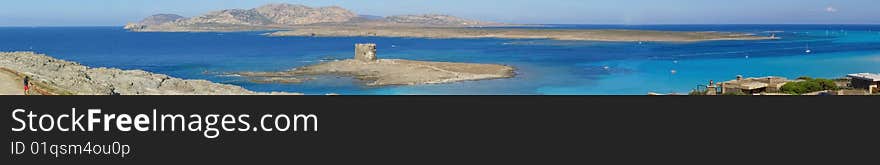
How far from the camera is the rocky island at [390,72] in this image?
164ft

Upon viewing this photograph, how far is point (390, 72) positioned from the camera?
54250 mm

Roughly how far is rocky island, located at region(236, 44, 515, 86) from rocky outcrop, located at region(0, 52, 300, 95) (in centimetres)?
1604

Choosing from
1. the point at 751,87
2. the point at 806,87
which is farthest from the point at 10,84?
the point at 806,87

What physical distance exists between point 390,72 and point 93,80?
27376mm

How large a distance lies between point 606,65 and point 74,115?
5778 centimetres

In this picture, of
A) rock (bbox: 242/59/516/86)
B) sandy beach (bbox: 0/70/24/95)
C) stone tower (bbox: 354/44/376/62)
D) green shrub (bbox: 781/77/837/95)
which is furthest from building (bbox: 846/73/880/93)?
stone tower (bbox: 354/44/376/62)

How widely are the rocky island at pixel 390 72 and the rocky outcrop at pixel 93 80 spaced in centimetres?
1604

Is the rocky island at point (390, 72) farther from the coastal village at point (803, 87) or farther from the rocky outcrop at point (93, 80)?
the coastal village at point (803, 87)

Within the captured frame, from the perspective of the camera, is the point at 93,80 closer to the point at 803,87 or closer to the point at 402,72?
the point at 803,87

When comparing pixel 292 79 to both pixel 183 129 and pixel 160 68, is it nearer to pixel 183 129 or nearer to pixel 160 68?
pixel 160 68

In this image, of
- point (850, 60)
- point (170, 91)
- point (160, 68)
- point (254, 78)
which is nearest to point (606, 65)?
point (850, 60)

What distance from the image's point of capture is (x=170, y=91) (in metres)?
30.1

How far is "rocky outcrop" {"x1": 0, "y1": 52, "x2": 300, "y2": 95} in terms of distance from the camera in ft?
79.4

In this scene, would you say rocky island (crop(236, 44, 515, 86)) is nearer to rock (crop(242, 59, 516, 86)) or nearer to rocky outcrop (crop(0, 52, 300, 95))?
rock (crop(242, 59, 516, 86))
